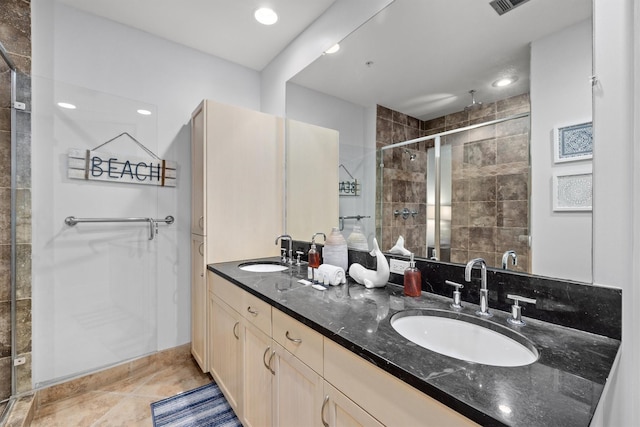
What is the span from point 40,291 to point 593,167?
2.81 meters

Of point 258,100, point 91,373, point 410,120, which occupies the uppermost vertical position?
point 258,100

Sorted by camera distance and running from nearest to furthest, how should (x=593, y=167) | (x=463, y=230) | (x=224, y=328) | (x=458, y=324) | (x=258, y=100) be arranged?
(x=593, y=167) → (x=458, y=324) → (x=463, y=230) → (x=224, y=328) → (x=258, y=100)

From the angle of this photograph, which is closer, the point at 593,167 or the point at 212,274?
the point at 593,167

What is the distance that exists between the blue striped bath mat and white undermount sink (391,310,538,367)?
1.28 meters

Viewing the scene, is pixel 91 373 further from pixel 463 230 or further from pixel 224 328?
pixel 463 230

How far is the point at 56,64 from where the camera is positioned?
5.93ft

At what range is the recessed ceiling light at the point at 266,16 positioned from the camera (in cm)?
191

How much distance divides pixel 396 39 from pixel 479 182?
91 centimetres

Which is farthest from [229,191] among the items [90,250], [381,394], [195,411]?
[381,394]

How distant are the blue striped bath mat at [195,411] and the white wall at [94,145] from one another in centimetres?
52

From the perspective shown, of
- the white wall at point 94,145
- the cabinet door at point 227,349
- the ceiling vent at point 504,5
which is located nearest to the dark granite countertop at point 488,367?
the cabinet door at point 227,349

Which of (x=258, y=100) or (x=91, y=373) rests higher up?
(x=258, y=100)

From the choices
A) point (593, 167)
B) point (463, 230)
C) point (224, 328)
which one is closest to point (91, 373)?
point (224, 328)

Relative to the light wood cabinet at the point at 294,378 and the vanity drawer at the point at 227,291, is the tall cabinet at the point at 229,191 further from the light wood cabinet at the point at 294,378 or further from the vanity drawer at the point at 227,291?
the light wood cabinet at the point at 294,378
